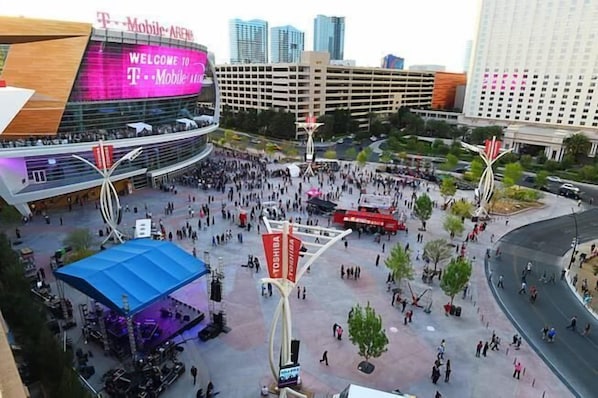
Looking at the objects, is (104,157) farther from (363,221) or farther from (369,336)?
(369,336)

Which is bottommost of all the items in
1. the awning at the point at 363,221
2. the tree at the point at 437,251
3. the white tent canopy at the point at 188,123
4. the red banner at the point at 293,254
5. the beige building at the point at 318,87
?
the awning at the point at 363,221

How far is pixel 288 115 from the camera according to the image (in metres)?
95.8

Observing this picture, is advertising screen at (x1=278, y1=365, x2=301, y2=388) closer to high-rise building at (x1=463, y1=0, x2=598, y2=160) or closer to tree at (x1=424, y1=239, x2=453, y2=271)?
tree at (x1=424, y1=239, x2=453, y2=271)

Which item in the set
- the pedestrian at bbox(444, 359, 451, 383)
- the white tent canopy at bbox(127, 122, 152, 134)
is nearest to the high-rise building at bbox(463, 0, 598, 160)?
the white tent canopy at bbox(127, 122, 152, 134)

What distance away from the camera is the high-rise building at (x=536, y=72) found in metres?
85.4

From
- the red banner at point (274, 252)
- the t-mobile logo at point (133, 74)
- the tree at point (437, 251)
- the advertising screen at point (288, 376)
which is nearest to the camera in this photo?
the red banner at point (274, 252)

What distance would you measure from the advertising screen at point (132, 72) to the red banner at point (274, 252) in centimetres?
3753

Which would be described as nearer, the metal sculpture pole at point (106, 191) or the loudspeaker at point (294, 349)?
the loudspeaker at point (294, 349)

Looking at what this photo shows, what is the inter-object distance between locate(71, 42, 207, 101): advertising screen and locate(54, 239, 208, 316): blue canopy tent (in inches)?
1103

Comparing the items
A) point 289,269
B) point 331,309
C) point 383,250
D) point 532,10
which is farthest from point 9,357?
point 532,10

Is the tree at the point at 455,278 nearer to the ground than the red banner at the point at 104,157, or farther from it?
nearer to the ground

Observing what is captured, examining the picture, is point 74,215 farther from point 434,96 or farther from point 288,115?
point 434,96

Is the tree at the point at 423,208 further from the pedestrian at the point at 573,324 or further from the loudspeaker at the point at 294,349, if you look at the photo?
the loudspeaker at the point at 294,349

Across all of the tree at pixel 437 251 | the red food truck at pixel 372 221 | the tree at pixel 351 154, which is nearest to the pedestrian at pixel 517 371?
the tree at pixel 437 251
